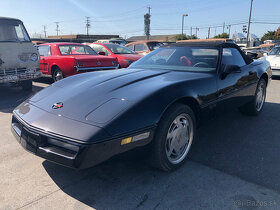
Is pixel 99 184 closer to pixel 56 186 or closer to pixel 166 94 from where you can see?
pixel 56 186

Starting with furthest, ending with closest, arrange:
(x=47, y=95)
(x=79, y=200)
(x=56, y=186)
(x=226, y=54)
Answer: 1. (x=226, y=54)
2. (x=47, y=95)
3. (x=56, y=186)
4. (x=79, y=200)

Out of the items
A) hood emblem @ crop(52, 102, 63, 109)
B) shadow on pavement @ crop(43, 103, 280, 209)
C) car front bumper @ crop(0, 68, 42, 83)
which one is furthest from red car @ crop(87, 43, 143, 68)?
hood emblem @ crop(52, 102, 63, 109)

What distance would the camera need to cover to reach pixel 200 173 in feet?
8.14

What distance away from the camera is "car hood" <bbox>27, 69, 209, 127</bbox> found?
2.10m

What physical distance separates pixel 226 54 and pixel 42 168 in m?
2.86

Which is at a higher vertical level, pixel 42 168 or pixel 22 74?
pixel 22 74

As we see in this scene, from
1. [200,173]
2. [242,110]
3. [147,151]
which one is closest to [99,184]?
[147,151]

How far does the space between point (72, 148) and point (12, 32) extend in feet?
19.0

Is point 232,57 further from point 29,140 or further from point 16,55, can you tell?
point 16,55

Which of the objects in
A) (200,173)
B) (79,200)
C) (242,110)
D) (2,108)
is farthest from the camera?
(2,108)

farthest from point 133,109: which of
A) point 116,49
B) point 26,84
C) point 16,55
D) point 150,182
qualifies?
point 116,49

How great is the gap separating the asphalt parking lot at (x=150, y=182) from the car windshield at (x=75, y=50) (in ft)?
16.2

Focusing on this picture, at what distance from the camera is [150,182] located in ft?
7.59

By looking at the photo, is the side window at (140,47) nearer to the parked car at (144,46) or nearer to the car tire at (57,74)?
the parked car at (144,46)
